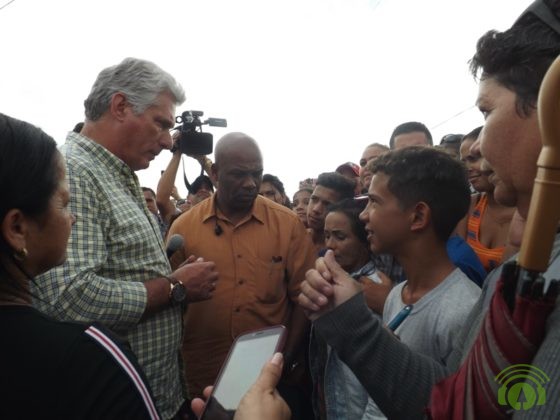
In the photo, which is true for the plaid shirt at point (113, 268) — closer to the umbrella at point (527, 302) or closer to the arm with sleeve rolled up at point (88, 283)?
the arm with sleeve rolled up at point (88, 283)

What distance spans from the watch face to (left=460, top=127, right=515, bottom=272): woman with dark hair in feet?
4.86

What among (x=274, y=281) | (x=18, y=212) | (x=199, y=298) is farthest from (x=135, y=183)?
(x=18, y=212)

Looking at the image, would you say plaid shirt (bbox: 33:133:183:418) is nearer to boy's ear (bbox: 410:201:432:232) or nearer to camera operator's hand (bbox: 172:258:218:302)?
camera operator's hand (bbox: 172:258:218:302)

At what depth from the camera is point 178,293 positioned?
1.98 meters

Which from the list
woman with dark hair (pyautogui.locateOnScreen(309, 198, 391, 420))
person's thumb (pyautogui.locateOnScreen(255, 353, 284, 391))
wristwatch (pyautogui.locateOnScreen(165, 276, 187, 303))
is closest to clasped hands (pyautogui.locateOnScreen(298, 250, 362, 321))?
person's thumb (pyautogui.locateOnScreen(255, 353, 284, 391))

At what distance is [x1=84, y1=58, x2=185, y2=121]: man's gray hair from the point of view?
213cm

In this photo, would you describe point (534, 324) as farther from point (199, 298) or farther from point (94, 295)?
point (199, 298)

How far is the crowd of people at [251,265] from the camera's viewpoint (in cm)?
92

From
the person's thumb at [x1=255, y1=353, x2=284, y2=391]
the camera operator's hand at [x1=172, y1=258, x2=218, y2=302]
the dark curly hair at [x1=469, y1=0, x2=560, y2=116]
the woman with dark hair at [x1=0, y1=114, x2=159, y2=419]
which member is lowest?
the camera operator's hand at [x1=172, y1=258, x2=218, y2=302]

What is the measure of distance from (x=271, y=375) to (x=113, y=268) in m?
0.98

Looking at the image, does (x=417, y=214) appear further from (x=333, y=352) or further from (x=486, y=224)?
(x=486, y=224)

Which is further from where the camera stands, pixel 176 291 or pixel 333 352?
pixel 176 291

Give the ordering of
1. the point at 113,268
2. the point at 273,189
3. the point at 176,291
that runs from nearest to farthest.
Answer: the point at 113,268, the point at 176,291, the point at 273,189

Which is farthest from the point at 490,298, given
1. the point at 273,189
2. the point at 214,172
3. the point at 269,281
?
the point at 273,189
